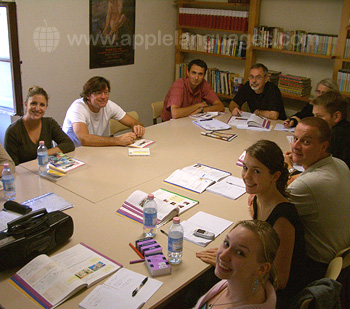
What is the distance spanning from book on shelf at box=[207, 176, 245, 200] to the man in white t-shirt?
3.47ft

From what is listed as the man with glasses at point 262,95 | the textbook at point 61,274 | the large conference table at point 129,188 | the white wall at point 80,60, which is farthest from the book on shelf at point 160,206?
the white wall at point 80,60

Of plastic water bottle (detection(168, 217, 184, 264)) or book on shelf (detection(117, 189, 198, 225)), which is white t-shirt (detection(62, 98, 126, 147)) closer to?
book on shelf (detection(117, 189, 198, 225))

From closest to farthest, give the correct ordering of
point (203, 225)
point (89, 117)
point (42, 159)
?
point (203, 225)
point (42, 159)
point (89, 117)

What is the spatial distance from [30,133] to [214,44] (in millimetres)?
3507

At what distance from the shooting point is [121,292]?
1667mm

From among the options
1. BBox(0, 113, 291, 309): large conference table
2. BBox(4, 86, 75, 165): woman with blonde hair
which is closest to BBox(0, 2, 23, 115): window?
BBox(4, 86, 75, 165): woman with blonde hair

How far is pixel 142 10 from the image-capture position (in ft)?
18.4

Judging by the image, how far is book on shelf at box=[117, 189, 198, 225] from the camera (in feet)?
7.46

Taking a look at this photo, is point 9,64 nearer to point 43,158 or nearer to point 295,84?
point 43,158

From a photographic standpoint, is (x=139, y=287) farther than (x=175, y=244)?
No

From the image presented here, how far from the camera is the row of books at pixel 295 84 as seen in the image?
16.7 feet

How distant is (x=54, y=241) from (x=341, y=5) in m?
4.54

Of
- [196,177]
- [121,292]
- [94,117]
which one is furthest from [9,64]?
[121,292]

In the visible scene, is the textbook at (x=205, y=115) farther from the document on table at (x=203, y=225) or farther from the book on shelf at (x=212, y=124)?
the document on table at (x=203, y=225)
